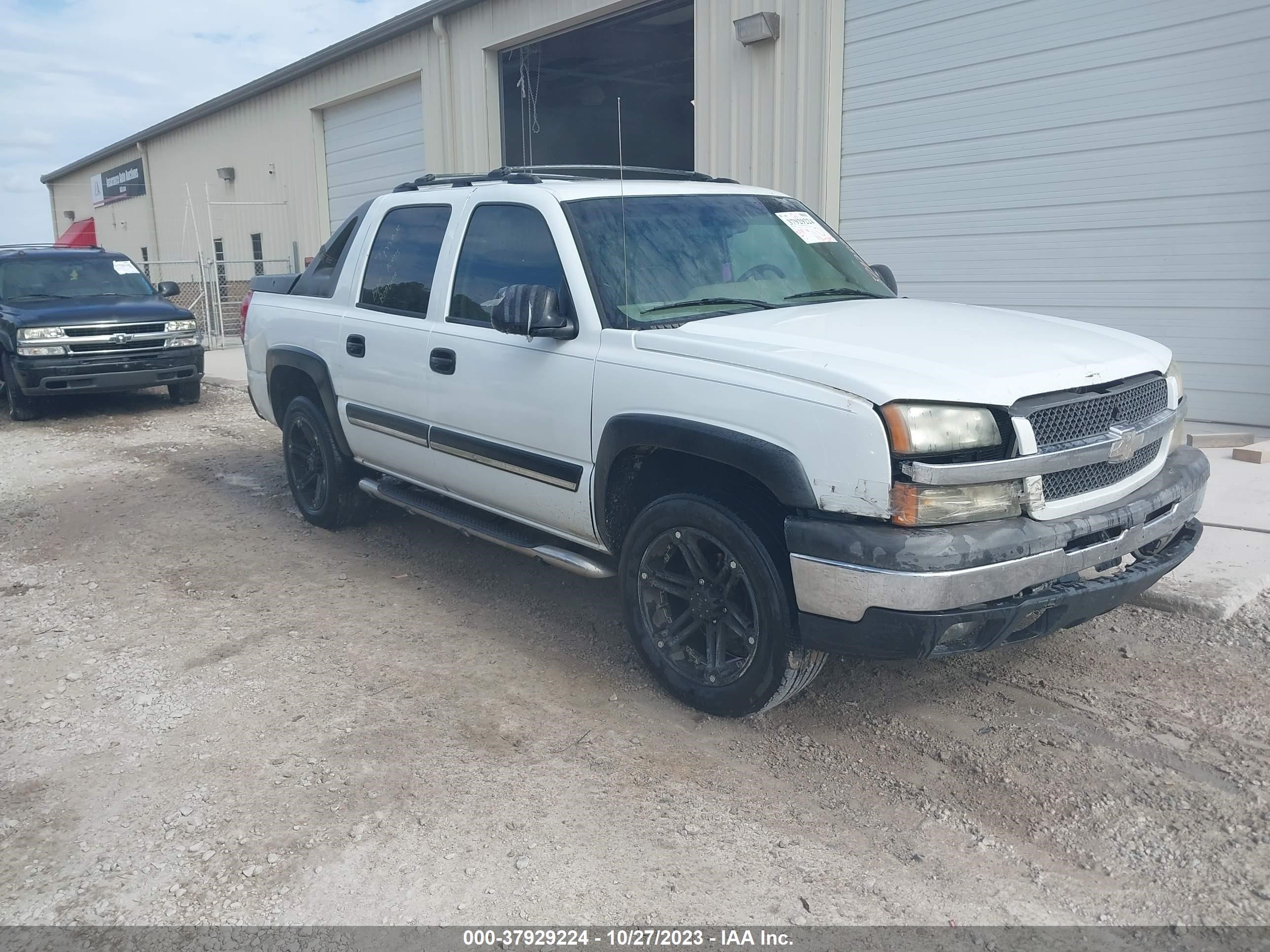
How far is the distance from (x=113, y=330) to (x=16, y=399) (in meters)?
1.32

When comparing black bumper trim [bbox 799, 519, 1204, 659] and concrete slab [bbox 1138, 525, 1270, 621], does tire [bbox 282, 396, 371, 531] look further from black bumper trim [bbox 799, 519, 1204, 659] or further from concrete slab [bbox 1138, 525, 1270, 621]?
concrete slab [bbox 1138, 525, 1270, 621]

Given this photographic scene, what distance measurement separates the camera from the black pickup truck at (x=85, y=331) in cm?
1071

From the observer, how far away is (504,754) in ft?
11.8

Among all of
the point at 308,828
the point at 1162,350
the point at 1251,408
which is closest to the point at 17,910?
the point at 308,828

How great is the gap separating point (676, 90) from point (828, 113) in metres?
10.4

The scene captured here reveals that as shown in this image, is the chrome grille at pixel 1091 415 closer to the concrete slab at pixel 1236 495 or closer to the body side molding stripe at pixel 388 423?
the concrete slab at pixel 1236 495

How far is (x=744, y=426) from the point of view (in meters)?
3.39

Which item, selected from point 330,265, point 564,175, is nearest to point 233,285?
point 330,265

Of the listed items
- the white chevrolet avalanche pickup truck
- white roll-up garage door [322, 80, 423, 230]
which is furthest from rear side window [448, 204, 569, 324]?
white roll-up garage door [322, 80, 423, 230]

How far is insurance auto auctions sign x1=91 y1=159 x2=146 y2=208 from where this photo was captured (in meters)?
29.7

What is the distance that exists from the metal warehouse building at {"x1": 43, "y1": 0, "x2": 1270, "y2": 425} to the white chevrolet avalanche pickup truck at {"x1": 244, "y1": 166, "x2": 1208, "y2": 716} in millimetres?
3824

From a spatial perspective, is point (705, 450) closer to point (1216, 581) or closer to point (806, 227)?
point (806, 227)

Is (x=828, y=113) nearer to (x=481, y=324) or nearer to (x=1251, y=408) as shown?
(x=1251, y=408)

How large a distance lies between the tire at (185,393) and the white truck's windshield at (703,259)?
899 centimetres
